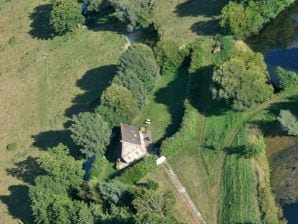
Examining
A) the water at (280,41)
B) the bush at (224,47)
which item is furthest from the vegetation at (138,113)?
the water at (280,41)

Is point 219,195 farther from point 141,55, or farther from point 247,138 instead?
point 141,55

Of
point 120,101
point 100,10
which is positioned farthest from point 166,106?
point 100,10

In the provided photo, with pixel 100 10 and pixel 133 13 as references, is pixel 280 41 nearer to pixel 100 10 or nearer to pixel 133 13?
pixel 133 13

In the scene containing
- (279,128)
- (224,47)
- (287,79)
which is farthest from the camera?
(224,47)

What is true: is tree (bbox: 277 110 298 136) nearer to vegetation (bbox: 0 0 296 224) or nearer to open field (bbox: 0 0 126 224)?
vegetation (bbox: 0 0 296 224)

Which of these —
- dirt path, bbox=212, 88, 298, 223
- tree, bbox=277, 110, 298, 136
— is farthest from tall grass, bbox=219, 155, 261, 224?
tree, bbox=277, 110, 298, 136

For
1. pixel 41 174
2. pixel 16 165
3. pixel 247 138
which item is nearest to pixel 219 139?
pixel 247 138

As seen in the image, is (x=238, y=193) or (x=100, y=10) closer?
(x=238, y=193)
